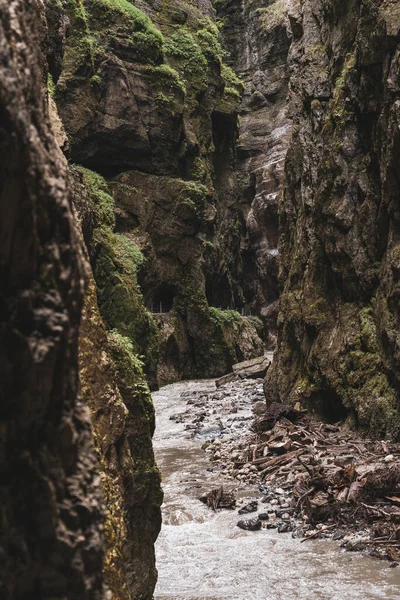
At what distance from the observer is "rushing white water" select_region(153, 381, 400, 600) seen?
6605mm

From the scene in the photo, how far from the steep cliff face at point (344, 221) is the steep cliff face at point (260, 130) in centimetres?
2555

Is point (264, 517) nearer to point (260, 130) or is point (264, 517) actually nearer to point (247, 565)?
point (247, 565)

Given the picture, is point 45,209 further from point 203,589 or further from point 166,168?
point 166,168

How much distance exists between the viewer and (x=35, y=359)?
1859mm

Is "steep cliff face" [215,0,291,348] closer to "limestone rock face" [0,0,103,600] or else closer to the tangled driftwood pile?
the tangled driftwood pile

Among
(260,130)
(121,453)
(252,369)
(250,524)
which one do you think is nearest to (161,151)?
(252,369)

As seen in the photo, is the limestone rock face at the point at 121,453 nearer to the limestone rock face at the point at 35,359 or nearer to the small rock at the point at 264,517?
the limestone rock face at the point at 35,359

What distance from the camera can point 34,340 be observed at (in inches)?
73.5

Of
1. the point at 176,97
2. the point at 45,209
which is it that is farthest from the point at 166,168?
the point at 45,209

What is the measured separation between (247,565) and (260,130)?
4410cm

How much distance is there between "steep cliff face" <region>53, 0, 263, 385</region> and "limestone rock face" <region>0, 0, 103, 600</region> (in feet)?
62.7

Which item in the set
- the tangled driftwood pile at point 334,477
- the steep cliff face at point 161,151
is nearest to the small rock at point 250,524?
the tangled driftwood pile at point 334,477

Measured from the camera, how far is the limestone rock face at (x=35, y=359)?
1841 millimetres

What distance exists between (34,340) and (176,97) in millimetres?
29734
